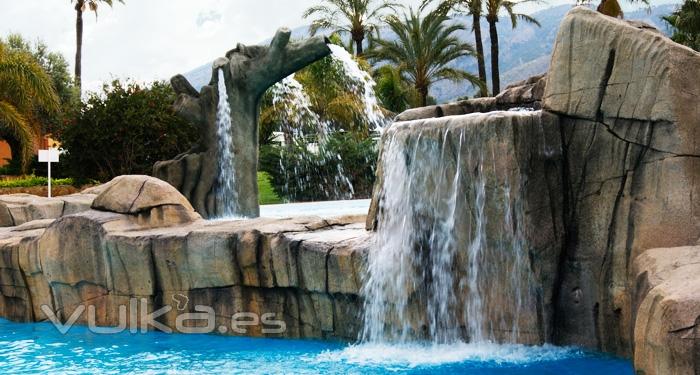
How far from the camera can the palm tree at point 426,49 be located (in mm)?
30828

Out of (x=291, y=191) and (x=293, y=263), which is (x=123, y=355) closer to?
(x=293, y=263)

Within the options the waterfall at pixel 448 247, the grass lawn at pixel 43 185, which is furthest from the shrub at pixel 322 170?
the waterfall at pixel 448 247

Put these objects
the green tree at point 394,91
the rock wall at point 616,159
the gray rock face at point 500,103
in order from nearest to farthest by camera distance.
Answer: the rock wall at point 616,159, the gray rock face at point 500,103, the green tree at point 394,91

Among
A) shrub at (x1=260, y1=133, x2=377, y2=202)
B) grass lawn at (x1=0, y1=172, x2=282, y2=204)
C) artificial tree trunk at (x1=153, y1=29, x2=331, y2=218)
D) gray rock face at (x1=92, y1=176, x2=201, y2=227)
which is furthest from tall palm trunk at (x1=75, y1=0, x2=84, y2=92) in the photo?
gray rock face at (x1=92, y1=176, x2=201, y2=227)

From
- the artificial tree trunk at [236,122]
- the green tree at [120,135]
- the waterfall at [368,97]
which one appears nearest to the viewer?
the artificial tree trunk at [236,122]

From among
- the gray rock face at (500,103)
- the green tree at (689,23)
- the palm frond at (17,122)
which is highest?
the green tree at (689,23)

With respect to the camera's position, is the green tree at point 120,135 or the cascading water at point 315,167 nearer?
the green tree at point 120,135

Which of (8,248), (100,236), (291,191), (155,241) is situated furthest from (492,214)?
(291,191)

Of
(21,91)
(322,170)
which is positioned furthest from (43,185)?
(322,170)

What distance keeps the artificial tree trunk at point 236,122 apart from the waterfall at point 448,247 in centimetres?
614

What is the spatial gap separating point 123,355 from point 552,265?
3821 mm

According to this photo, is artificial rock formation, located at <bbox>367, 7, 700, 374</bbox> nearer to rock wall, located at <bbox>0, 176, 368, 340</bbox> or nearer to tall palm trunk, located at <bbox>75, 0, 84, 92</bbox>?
rock wall, located at <bbox>0, 176, 368, 340</bbox>

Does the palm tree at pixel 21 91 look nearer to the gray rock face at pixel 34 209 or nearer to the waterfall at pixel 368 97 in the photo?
the waterfall at pixel 368 97

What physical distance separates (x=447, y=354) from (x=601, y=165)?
198 centimetres
